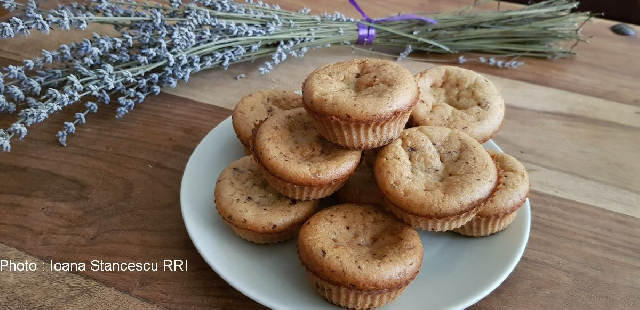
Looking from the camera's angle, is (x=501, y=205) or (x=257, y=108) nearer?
(x=501, y=205)

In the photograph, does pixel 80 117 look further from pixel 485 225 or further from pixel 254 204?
pixel 485 225

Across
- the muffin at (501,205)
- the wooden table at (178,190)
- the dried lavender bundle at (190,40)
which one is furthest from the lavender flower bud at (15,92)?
the muffin at (501,205)

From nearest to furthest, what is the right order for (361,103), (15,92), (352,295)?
(352,295)
(361,103)
(15,92)

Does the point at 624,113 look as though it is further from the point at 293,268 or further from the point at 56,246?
the point at 56,246

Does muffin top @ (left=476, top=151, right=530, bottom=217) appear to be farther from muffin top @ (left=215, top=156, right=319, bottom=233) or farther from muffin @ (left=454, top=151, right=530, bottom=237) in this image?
muffin top @ (left=215, top=156, right=319, bottom=233)

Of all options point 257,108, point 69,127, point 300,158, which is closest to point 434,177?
point 300,158

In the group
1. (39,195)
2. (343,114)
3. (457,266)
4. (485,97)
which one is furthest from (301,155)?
(39,195)
